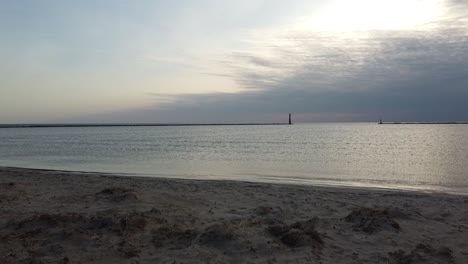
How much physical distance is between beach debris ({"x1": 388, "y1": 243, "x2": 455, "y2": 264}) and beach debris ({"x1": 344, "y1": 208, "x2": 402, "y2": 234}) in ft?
3.78

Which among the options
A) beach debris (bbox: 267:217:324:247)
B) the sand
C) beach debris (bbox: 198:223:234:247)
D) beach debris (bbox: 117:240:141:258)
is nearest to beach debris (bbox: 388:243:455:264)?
the sand

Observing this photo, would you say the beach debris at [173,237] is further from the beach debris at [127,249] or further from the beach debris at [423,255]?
the beach debris at [423,255]

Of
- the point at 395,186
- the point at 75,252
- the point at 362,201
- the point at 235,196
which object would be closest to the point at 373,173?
the point at 395,186

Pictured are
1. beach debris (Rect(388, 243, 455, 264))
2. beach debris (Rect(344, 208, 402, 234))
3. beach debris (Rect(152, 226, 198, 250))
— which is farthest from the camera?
beach debris (Rect(344, 208, 402, 234))

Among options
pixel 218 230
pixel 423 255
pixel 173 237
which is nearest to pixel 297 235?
pixel 218 230

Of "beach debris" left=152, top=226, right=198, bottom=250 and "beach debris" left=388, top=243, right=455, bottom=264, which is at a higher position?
"beach debris" left=152, top=226, right=198, bottom=250

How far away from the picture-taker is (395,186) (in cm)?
1819

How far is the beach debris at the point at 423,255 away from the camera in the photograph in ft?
20.6

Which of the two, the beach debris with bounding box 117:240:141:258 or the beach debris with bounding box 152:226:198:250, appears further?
the beach debris with bounding box 152:226:198:250

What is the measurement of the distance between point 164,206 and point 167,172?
13.8 meters

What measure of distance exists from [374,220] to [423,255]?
1.79 metres

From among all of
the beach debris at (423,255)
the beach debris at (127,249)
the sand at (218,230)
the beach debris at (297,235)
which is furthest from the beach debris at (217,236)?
the beach debris at (423,255)

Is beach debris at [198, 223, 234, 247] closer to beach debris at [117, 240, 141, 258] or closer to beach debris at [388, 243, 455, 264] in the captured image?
beach debris at [117, 240, 141, 258]

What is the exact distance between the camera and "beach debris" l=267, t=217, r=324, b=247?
22.9ft
